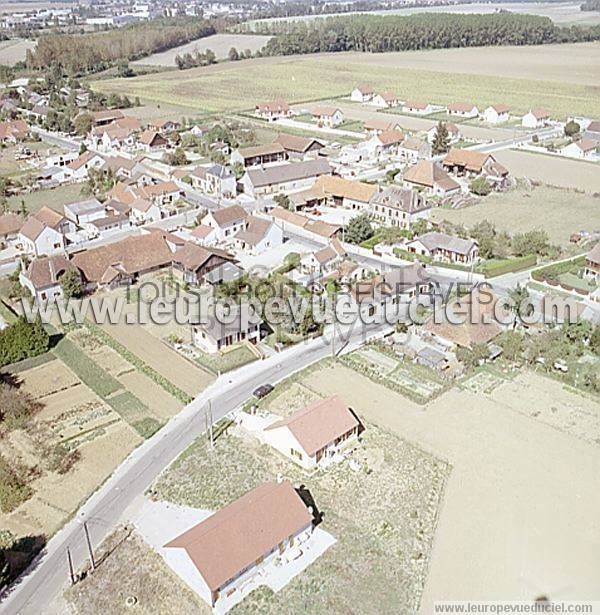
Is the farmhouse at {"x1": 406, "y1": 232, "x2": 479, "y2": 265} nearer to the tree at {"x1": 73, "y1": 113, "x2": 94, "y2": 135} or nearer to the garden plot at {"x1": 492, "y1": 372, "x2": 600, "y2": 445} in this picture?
the garden plot at {"x1": 492, "y1": 372, "x2": 600, "y2": 445}

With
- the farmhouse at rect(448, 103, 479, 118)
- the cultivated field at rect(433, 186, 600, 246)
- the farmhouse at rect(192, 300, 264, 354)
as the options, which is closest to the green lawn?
the farmhouse at rect(192, 300, 264, 354)

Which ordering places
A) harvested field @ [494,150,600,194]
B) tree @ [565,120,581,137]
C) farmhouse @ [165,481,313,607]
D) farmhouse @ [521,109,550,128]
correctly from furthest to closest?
1. farmhouse @ [521,109,550,128]
2. tree @ [565,120,581,137]
3. harvested field @ [494,150,600,194]
4. farmhouse @ [165,481,313,607]

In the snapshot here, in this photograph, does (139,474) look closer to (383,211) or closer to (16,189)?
(383,211)

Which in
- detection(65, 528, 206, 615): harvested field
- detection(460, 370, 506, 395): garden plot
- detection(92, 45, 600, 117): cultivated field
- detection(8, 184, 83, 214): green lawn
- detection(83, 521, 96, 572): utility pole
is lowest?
detection(92, 45, 600, 117): cultivated field

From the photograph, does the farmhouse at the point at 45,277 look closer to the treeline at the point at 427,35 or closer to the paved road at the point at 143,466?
the paved road at the point at 143,466

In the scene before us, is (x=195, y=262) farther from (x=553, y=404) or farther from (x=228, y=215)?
(x=553, y=404)

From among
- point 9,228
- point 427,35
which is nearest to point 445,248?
point 9,228

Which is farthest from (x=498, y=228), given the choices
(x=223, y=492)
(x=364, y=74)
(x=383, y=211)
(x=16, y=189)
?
(x=364, y=74)

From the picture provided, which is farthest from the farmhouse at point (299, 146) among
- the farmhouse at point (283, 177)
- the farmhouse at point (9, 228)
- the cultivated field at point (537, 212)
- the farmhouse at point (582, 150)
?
the farmhouse at point (9, 228)
